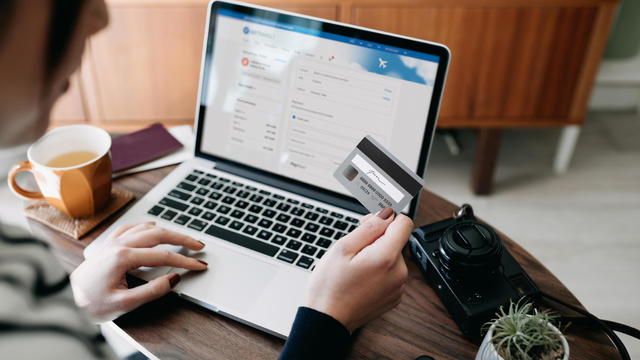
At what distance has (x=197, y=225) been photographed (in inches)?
31.9

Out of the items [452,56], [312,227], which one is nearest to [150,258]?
[312,227]

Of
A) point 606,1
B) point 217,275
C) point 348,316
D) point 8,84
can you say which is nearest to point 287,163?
point 217,275

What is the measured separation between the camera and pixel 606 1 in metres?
1.67

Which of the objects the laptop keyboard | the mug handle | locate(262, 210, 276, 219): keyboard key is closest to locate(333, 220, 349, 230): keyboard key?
the laptop keyboard

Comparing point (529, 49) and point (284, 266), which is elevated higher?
point (529, 49)

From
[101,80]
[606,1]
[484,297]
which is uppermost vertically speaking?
[606,1]

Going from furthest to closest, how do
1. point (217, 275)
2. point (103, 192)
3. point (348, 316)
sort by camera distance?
point (103, 192) < point (217, 275) < point (348, 316)

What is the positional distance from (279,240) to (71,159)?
393mm

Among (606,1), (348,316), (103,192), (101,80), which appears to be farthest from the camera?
(101,80)

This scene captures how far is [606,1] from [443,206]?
124 centimetres

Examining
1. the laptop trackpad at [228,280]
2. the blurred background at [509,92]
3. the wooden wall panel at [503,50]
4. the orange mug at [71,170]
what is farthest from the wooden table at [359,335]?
the wooden wall panel at [503,50]

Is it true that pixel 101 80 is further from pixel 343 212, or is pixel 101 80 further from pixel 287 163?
pixel 343 212

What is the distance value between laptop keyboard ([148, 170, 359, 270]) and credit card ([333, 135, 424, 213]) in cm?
12

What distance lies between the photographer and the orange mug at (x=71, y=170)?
77 cm
